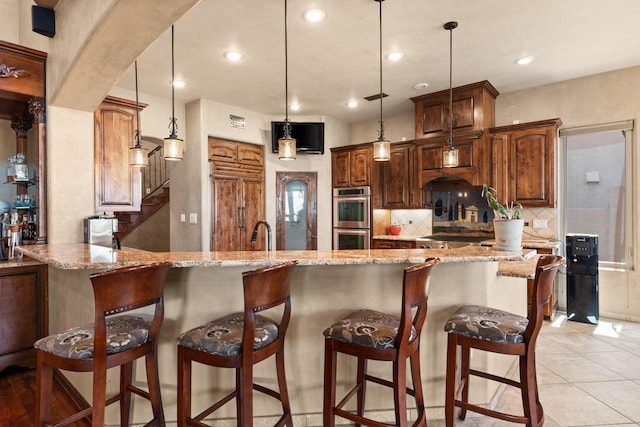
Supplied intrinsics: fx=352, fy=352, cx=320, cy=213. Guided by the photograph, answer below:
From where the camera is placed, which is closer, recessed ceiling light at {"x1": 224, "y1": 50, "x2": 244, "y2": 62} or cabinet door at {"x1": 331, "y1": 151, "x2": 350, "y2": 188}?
recessed ceiling light at {"x1": 224, "y1": 50, "x2": 244, "y2": 62}

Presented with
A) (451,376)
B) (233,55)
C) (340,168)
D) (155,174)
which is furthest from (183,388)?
(155,174)

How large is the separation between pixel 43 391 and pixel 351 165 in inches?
191

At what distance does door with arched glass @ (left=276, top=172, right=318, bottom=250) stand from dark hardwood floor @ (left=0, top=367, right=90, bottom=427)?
3.62 meters

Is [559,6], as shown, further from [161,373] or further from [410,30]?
[161,373]

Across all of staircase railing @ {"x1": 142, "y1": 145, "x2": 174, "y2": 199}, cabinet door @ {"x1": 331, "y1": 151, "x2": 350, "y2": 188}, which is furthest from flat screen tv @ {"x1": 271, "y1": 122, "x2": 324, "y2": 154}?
staircase railing @ {"x1": 142, "y1": 145, "x2": 174, "y2": 199}

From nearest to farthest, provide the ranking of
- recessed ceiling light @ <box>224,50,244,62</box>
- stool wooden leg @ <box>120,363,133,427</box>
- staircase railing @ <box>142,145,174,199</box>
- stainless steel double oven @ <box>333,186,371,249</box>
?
1. stool wooden leg @ <box>120,363,133,427</box>
2. recessed ceiling light @ <box>224,50,244,62</box>
3. stainless steel double oven @ <box>333,186,371,249</box>
4. staircase railing @ <box>142,145,174,199</box>

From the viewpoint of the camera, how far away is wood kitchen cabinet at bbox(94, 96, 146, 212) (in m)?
3.40

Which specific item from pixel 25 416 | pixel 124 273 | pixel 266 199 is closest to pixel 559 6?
pixel 124 273

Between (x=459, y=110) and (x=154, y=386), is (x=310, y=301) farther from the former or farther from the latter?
(x=459, y=110)

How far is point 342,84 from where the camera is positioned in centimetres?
455

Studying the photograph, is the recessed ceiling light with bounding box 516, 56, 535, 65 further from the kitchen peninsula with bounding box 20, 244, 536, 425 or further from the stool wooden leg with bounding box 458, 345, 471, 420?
the stool wooden leg with bounding box 458, 345, 471, 420

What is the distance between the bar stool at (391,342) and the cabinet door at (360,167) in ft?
12.8

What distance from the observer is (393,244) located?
5297mm

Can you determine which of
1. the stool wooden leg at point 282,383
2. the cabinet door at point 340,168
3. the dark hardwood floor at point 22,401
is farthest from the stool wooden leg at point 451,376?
the cabinet door at point 340,168
